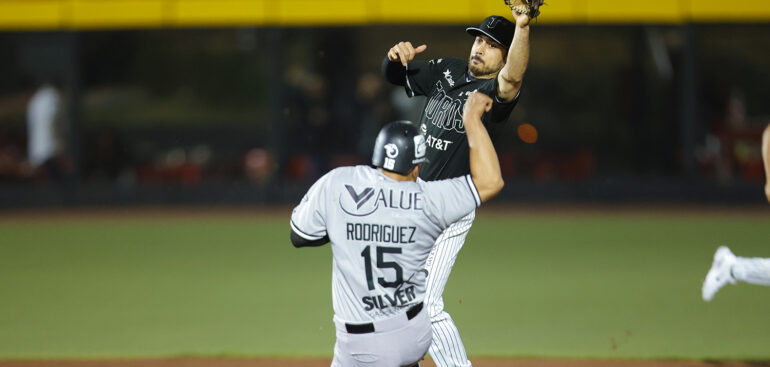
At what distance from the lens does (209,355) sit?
23.6 ft

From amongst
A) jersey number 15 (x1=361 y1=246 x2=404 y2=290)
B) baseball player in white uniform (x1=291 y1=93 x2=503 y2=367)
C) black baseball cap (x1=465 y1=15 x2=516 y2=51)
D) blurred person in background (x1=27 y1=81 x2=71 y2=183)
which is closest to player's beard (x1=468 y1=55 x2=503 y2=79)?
black baseball cap (x1=465 y1=15 x2=516 y2=51)

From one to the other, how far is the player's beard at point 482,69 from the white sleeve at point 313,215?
63.7 inches

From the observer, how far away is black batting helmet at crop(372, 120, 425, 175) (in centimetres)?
452

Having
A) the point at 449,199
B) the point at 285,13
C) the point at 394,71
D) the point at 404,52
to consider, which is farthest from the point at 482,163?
the point at 285,13

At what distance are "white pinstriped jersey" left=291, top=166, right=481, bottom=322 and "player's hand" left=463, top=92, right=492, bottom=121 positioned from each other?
407mm

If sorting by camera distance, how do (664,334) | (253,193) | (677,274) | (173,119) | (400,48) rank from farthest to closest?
(173,119) → (253,193) → (677,274) → (664,334) → (400,48)

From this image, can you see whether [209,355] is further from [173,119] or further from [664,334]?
[173,119]

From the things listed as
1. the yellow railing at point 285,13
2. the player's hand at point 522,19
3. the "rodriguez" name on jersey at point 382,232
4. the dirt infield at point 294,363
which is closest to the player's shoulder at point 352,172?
the "rodriguez" name on jersey at point 382,232

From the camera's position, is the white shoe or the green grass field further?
the green grass field

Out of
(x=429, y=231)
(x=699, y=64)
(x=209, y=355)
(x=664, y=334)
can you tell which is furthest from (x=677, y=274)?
(x=699, y=64)

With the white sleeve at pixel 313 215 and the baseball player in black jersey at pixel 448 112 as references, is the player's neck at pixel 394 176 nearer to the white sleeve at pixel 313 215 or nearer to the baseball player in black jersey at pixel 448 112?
the white sleeve at pixel 313 215

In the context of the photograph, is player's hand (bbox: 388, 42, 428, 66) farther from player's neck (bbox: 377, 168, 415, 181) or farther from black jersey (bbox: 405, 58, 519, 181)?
player's neck (bbox: 377, 168, 415, 181)

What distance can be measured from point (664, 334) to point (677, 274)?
2.80 m

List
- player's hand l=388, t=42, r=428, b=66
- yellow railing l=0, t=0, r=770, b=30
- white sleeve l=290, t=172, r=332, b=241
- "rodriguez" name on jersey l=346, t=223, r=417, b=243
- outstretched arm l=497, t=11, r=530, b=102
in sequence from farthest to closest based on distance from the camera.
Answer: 1. yellow railing l=0, t=0, r=770, b=30
2. player's hand l=388, t=42, r=428, b=66
3. outstretched arm l=497, t=11, r=530, b=102
4. white sleeve l=290, t=172, r=332, b=241
5. "rodriguez" name on jersey l=346, t=223, r=417, b=243
